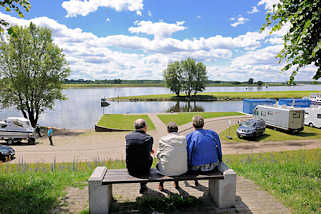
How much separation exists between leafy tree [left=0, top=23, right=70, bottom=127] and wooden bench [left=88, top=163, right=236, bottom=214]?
27829 millimetres

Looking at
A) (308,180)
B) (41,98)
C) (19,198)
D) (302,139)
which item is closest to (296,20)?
(308,180)

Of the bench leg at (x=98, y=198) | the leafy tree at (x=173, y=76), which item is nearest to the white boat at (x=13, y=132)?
the bench leg at (x=98, y=198)

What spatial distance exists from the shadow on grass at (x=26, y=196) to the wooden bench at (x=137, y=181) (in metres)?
1.12

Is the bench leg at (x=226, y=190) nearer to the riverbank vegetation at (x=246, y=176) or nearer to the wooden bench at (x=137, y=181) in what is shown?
the wooden bench at (x=137, y=181)

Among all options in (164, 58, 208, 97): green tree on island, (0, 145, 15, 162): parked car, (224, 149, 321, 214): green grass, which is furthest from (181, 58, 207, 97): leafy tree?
(224, 149, 321, 214): green grass

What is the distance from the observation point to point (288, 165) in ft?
24.4

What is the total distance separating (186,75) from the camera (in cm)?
8294

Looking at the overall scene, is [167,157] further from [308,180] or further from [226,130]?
[226,130]

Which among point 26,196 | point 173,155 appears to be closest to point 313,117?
point 173,155

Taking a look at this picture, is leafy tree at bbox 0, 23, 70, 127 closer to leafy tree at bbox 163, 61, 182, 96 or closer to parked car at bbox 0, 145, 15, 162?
parked car at bbox 0, 145, 15, 162

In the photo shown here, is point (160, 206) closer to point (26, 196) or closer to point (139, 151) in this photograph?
point (139, 151)

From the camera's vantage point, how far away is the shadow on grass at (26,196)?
454 cm

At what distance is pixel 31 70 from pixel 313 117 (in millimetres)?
35785

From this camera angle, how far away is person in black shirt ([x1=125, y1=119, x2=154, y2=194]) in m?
4.33
